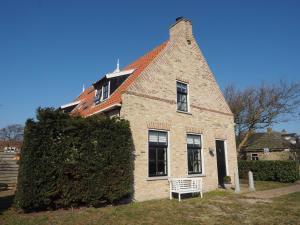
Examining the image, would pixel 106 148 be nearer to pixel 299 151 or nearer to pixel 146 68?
pixel 146 68

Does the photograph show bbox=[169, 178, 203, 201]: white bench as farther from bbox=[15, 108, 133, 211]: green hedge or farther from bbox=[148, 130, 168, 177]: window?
bbox=[15, 108, 133, 211]: green hedge

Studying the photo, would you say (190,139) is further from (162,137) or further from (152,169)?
(152,169)

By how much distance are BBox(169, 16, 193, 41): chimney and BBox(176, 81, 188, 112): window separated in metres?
3.00

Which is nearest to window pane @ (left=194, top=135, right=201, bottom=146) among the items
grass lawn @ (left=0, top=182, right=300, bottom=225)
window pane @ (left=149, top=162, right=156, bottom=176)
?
window pane @ (left=149, top=162, right=156, bottom=176)

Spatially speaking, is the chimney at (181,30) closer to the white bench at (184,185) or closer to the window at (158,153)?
the window at (158,153)

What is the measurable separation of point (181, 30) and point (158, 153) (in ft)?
25.7

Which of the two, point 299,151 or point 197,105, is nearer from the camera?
point 197,105

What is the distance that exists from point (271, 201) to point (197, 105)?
252 inches

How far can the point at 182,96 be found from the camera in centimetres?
1491

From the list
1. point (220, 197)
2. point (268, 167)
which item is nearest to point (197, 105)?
point (220, 197)

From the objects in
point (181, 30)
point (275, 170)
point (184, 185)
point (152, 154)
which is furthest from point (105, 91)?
point (275, 170)

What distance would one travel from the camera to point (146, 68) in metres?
13.1

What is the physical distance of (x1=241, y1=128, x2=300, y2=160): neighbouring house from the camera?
32.0 m

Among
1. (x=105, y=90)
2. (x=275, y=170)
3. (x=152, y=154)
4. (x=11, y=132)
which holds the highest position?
(x=11, y=132)
